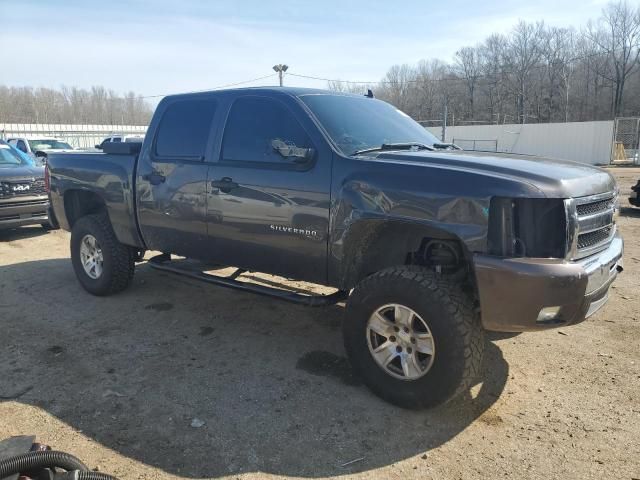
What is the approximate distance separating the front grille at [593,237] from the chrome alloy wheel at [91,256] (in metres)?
4.62

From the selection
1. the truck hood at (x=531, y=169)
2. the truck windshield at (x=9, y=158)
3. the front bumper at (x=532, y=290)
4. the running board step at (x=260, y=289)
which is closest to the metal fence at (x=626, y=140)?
the truck windshield at (x=9, y=158)

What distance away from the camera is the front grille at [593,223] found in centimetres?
301

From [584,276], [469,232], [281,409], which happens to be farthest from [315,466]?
[584,276]

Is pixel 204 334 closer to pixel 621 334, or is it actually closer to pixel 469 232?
pixel 469 232

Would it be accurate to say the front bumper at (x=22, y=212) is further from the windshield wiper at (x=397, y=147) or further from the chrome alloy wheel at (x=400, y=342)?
the chrome alloy wheel at (x=400, y=342)

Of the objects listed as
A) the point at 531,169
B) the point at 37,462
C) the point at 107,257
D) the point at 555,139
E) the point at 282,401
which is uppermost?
the point at 531,169

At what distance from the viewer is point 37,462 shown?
7.27ft

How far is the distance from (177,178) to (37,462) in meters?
2.79

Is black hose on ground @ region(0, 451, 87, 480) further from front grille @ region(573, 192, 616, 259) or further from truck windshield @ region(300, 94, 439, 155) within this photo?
front grille @ region(573, 192, 616, 259)

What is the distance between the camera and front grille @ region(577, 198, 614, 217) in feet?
10.0

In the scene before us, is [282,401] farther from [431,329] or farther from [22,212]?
[22,212]

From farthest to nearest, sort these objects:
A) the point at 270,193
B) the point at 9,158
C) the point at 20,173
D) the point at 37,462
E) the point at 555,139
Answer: the point at 555,139
the point at 9,158
the point at 20,173
the point at 270,193
the point at 37,462


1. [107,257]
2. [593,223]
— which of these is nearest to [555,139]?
[107,257]

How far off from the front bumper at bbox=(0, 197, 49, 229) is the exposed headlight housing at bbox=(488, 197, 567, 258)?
807cm
